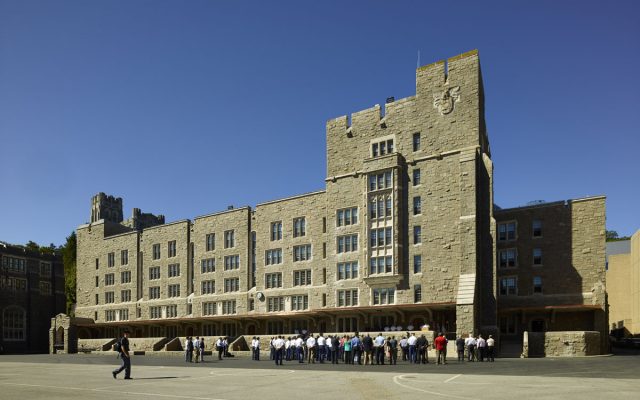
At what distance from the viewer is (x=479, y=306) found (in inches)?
2096

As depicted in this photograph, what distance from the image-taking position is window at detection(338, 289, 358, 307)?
60.7 meters

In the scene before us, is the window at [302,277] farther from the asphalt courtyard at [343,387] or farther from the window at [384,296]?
the asphalt courtyard at [343,387]

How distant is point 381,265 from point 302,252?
446 inches

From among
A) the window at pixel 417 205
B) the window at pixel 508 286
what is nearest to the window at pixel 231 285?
the window at pixel 417 205

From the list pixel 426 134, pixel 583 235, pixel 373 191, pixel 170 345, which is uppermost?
pixel 426 134

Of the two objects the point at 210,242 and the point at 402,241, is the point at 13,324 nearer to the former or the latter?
the point at 210,242

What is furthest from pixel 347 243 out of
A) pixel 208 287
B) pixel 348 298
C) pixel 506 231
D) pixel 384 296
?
pixel 208 287

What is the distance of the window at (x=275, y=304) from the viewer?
67938 mm

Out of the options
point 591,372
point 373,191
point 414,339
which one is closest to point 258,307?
point 373,191

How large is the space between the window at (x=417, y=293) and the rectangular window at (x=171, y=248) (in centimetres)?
3624

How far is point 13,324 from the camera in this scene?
9400cm

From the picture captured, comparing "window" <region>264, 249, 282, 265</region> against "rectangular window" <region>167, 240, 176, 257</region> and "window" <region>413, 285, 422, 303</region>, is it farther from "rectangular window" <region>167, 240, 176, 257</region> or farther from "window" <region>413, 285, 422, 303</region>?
"window" <region>413, 285, 422, 303</region>

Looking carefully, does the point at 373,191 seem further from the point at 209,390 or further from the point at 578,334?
the point at 209,390

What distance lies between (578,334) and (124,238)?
2452 inches
